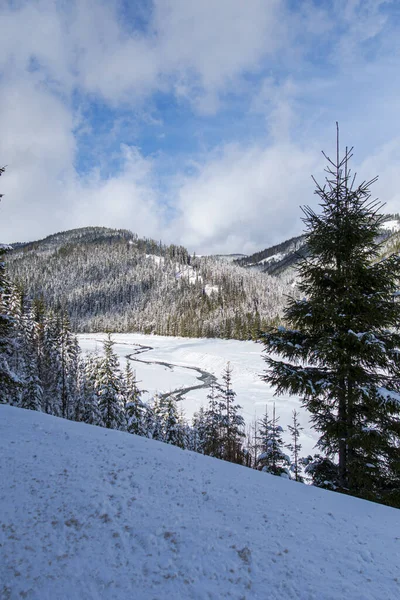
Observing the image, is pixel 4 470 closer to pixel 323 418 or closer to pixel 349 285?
pixel 323 418

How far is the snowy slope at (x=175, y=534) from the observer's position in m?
3.10

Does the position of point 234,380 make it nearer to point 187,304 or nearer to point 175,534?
point 175,534

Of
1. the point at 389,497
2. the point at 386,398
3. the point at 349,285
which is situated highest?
the point at 349,285

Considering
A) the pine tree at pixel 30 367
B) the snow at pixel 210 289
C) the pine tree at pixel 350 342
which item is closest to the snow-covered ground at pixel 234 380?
the pine tree at pixel 30 367

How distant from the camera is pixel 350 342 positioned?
6.48 m

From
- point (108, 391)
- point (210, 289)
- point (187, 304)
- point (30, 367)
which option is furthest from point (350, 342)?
point (210, 289)

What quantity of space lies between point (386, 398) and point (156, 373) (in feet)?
152

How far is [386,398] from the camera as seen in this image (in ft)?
20.0

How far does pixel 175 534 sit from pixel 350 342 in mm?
5164

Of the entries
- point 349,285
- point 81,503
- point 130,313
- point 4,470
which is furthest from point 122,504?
point 130,313

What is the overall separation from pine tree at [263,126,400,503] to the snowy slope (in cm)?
141

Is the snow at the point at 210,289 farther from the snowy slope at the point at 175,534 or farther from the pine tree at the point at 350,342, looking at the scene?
the snowy slope at the point at 175,534

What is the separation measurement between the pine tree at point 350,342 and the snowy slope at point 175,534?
4.63 ft

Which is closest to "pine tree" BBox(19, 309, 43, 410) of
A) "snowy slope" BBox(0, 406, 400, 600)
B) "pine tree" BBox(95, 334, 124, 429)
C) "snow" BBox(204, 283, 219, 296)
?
"pine tree" BBox(95, 334, 124, 429)
